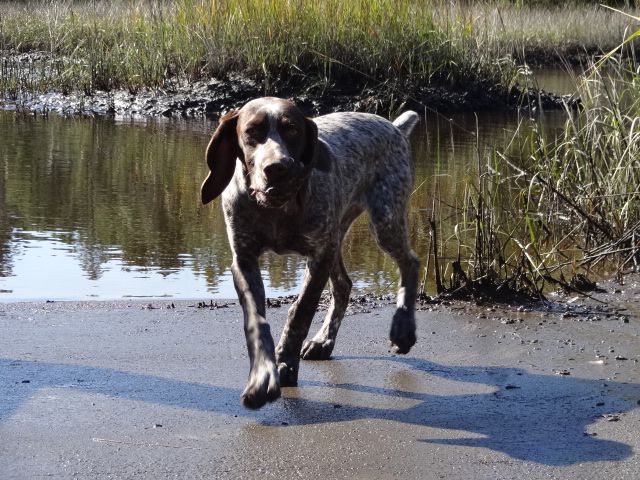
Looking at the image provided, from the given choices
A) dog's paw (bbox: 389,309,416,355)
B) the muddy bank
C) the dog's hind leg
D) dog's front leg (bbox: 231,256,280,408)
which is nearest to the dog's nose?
dog's front leg (bbox: 231,256,280,408)

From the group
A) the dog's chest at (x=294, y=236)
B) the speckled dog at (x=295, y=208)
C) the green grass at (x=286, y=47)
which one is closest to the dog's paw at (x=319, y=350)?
the speckled dog at (x=295, y=208)

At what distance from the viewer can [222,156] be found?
4785mm

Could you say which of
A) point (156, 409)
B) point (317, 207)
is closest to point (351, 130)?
point (317, 207)

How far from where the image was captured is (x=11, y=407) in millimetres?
4352

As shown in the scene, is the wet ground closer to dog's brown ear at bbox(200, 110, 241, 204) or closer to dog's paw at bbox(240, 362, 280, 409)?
dog's paw at bbox(240, 362, 280, 409)

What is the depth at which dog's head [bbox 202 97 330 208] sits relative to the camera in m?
4.46

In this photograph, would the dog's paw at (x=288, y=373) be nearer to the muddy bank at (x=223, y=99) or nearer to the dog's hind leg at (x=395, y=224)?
the dog's hind leg at (x=395, y=224)

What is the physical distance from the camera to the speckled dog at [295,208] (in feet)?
14.8

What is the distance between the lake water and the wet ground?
89 centimetres

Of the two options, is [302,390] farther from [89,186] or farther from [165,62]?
[165,62]

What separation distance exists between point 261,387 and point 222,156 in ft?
3.53

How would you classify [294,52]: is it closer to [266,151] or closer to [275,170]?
[266,151]

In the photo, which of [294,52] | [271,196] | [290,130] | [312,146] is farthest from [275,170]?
Answer: [294,52]

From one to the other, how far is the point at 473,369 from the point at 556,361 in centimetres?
40
